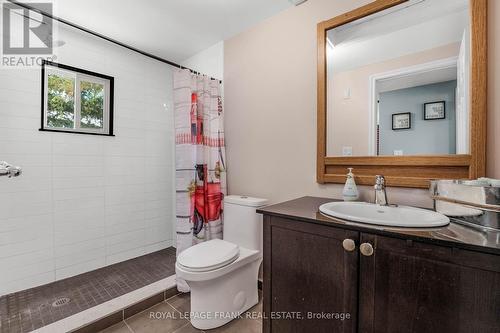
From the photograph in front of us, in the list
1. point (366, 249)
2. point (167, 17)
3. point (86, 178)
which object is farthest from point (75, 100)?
point (366, 249)

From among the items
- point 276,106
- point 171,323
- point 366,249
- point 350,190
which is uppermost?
point 276,106

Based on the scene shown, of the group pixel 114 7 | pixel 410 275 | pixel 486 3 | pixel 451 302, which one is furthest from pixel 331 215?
pixel 114 7

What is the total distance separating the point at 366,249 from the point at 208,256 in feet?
3.29

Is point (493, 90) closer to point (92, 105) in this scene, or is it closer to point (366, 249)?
point (366, 249)

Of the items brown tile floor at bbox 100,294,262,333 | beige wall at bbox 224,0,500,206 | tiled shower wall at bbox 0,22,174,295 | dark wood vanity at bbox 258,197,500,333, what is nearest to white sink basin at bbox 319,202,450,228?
dark wood vanity at bbox 258,197,500,333

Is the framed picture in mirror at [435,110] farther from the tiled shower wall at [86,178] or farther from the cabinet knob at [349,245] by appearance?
the tiled shower wall at [86,178]

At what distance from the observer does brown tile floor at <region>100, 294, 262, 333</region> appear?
1518mm

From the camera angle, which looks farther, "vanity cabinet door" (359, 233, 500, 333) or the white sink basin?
the white sink basin

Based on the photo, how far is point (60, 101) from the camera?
2141 mm

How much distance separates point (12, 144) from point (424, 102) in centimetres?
293

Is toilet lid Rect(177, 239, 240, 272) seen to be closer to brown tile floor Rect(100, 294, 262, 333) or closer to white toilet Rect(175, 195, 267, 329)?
white toilet Rect(175, 195, 267, 329)

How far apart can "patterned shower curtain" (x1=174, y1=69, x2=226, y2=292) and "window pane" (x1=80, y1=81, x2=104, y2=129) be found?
1.02m

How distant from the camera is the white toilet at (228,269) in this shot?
146cm

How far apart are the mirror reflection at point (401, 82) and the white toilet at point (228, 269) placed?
2.79 ft
